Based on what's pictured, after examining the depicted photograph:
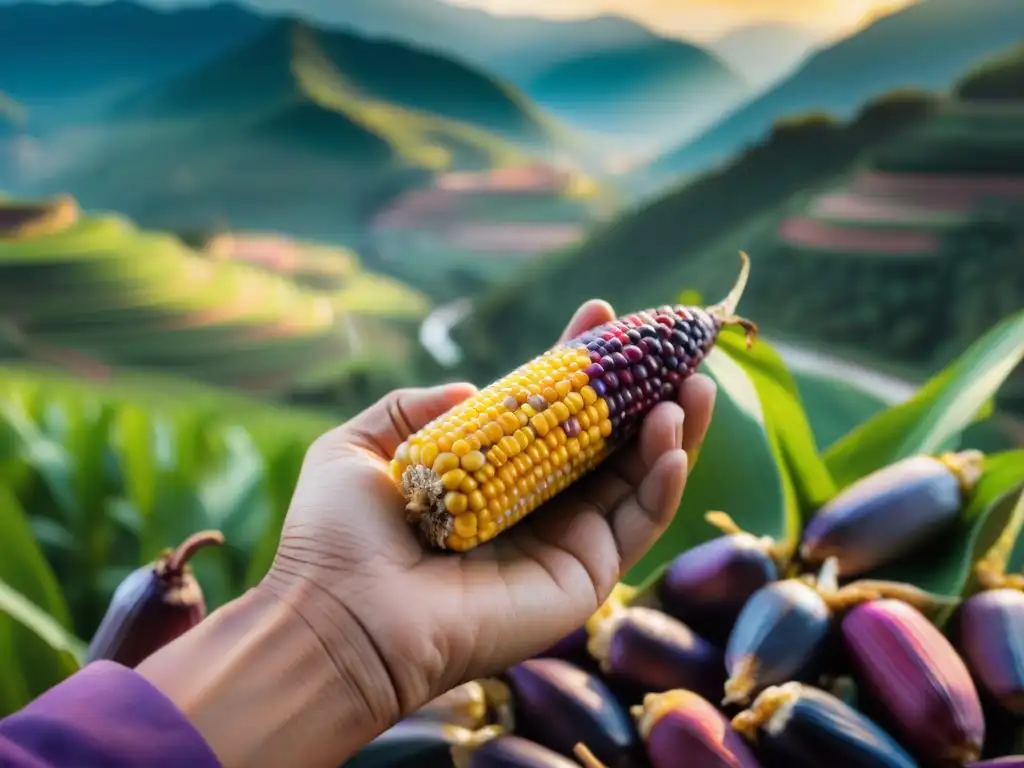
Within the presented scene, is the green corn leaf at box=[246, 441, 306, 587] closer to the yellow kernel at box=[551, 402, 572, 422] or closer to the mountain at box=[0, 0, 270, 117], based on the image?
the yellow kernel at box=[551, 402, 572, 422]

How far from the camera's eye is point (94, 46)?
198 centimetres

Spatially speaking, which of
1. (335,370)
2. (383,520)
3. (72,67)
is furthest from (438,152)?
(383,520)

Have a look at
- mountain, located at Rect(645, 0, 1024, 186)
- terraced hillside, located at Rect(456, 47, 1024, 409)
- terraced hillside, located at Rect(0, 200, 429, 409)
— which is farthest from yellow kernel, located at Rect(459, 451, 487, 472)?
mountain, located at Rect(645, 0, 1024, 186)

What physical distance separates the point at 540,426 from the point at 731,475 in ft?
0.81

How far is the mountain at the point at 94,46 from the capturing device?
6.35 feet

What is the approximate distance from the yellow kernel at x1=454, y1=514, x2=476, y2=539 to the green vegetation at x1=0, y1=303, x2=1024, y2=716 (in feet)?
0.87

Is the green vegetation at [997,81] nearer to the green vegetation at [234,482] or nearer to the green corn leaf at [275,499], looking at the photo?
the green vegetation at [234,482]

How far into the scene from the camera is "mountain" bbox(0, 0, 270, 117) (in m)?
1.93

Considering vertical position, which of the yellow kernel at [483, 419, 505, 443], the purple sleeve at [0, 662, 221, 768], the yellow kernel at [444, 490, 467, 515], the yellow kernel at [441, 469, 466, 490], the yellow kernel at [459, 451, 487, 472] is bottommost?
the purple sleeve at [0, 662, 221, 768]

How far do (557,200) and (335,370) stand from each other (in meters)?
0.59

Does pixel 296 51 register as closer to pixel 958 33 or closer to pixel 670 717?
pixel 958 33

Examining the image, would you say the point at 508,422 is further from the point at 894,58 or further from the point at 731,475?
the point at 894,58

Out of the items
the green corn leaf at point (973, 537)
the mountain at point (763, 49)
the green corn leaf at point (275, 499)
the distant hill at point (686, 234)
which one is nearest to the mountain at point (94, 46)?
the distant hill at point (686, 234)

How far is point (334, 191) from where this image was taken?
1.85m
